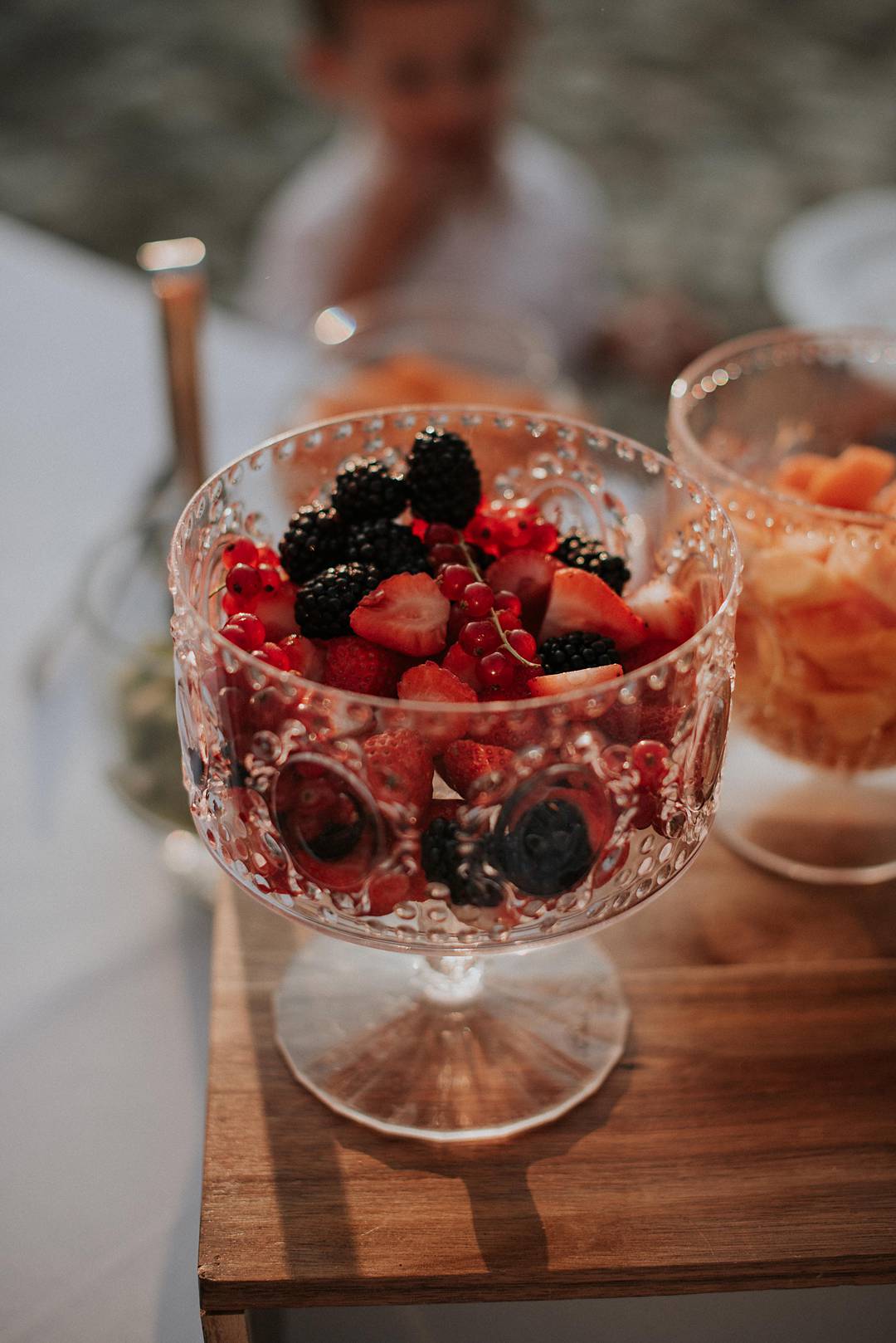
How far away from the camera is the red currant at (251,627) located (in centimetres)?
53

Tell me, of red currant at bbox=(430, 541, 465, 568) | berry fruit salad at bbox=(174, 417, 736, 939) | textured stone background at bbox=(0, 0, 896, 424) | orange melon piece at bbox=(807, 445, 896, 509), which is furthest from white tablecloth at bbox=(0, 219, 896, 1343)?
textured stone background at bbox=(0, 0, 896, 424)

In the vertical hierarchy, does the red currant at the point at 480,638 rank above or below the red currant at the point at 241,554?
below

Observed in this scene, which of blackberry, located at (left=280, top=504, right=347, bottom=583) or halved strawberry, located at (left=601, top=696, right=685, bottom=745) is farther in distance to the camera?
blackberry, located at (left=280, top=504, right=347, bottom=583)

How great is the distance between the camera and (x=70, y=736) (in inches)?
34.3

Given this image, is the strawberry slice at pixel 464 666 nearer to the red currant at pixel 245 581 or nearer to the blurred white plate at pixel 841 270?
the red currant at pixel 245 581

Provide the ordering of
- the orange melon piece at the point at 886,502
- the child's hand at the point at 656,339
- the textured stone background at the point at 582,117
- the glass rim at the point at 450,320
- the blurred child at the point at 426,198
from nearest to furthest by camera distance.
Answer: the orange melon piece at the point at 886,502, the glass rim at the point at 450,320, the blurred child at the point at 426,198, the child's hand at the point at 656,339, the textured stone background at the point at 582,117

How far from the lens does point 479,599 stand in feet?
1.76

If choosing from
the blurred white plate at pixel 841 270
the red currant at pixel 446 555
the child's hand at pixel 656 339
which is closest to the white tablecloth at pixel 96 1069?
the red currant at pixel 446 555

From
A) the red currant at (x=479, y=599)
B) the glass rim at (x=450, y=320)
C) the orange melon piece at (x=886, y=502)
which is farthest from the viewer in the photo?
the glass rim at (x=450, y=320)

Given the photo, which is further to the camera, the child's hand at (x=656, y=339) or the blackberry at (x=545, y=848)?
the child's hand at (x=656, y=339)

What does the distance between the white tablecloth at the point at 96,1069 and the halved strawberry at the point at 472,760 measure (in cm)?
28

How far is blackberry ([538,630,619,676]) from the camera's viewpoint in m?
0.53

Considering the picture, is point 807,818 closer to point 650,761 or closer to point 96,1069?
point 650,761

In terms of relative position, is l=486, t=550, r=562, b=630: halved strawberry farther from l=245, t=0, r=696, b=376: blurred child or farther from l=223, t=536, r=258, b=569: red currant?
l=245, t=0, r=696, b=376: blurred child
